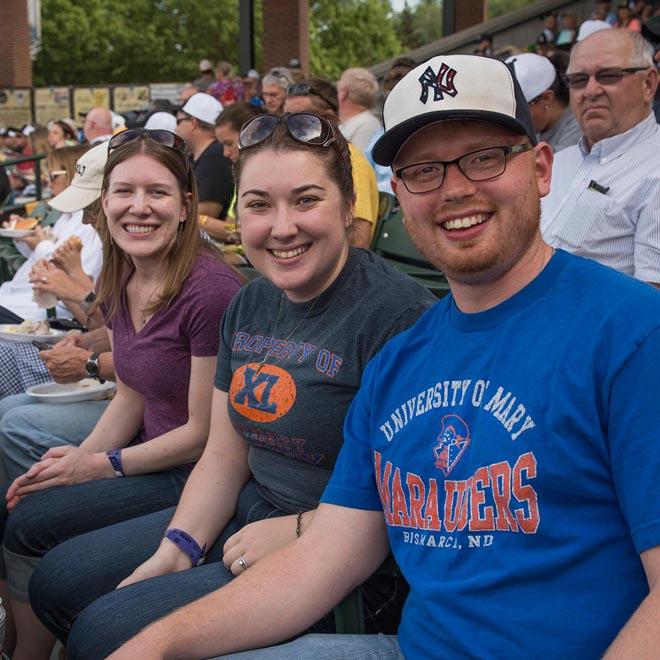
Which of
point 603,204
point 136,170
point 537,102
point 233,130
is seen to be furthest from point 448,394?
point 233,130

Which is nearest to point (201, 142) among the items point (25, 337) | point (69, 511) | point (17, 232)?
point (17, 232)

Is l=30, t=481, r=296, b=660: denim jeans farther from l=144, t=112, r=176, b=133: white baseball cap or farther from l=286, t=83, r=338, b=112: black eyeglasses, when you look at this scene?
l=144, t=112, r=176, b=133: white baseball cap

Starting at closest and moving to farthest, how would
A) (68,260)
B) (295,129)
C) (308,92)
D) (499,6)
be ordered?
(295,129) < (68,260) < (308,92) < (499,6)

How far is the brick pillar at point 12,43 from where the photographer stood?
86.3 ft

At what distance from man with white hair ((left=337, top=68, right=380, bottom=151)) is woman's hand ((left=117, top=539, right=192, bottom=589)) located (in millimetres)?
5368

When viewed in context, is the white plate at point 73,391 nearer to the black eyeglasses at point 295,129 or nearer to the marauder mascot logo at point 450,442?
the black eyeglasses at point 295,129

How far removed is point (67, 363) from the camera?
12.7ft

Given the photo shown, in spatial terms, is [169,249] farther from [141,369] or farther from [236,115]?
[236,115]

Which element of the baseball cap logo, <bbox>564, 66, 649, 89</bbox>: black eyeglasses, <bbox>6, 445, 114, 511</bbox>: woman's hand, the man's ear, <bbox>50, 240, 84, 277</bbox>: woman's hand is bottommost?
<bbox>6, 445, 114, 511</bbox>: woman's hand

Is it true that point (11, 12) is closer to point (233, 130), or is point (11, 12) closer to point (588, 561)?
point (233, 130)

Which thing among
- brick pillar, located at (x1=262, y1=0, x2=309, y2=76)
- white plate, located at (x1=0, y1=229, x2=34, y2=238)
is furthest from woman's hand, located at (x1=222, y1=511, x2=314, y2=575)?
brick pillar, located at (x1=262, y1=0, x2=309, y2=76)

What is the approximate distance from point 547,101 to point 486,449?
4.00 metres

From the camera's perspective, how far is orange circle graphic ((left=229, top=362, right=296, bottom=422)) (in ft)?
7.63

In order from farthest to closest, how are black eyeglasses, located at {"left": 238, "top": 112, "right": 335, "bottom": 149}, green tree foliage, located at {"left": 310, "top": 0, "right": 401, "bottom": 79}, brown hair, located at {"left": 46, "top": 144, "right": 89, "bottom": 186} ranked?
green tree foliage, located at {"left": 310, "top": 0, "right": 401, "bottom": 79} < brown hair, located at {"left": 46, "top": 144, "right": 89, "bottom": 186} < black eyeglasses, located at {"left": 238, "top": 112, "right": 335, "bottom": 149}
